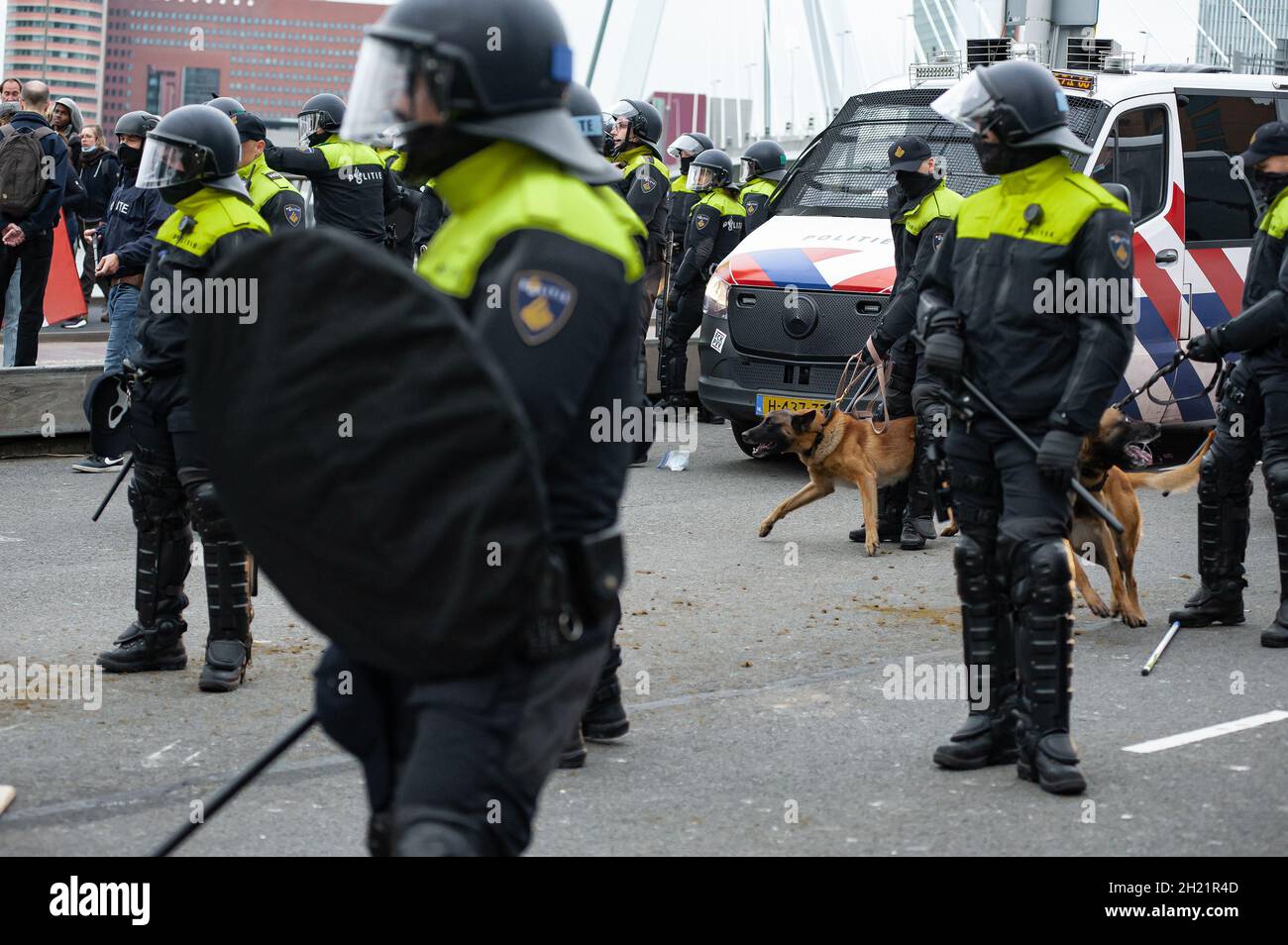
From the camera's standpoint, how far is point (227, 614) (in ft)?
20.1

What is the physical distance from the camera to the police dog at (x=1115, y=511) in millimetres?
7223

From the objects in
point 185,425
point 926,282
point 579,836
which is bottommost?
point 579,836

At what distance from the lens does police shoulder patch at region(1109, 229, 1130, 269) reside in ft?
16.2

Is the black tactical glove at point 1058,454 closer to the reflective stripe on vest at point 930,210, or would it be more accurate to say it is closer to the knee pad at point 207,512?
the knee pad at point 207,512

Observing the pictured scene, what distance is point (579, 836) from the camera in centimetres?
462

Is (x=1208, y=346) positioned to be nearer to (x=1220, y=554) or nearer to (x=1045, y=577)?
(x=1220, y=554)

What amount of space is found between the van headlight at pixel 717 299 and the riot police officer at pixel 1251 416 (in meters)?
4.35

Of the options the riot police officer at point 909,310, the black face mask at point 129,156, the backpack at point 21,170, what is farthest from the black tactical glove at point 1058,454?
the backpack at point 21,170

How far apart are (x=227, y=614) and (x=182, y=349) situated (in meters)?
0.93

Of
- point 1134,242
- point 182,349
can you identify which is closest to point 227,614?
point 182,349

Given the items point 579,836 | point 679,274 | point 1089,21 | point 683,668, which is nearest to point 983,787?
point 579,836

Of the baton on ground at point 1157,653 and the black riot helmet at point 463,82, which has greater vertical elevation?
the black riot helmet at point 463,82
